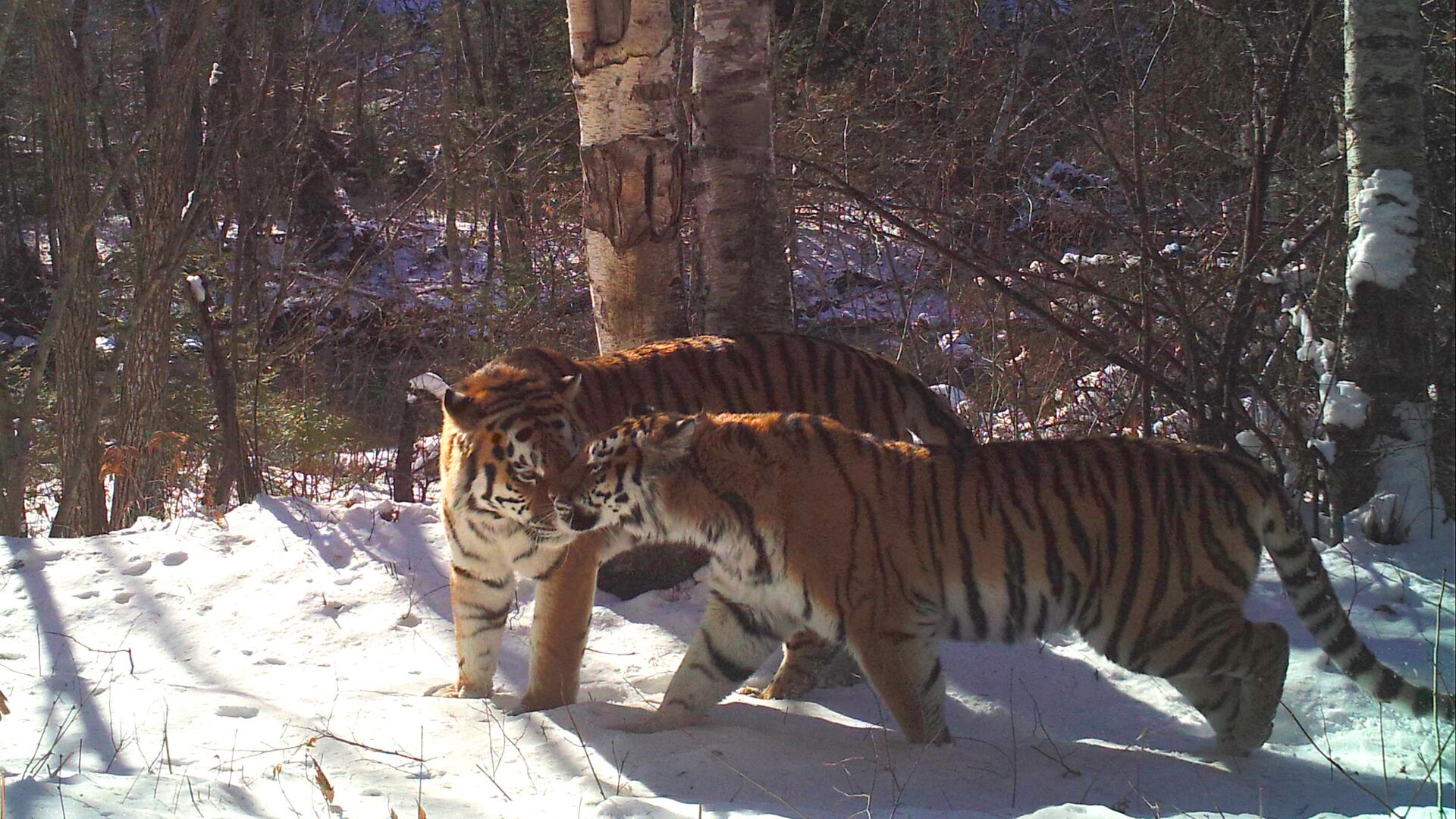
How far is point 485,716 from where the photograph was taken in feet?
12.8

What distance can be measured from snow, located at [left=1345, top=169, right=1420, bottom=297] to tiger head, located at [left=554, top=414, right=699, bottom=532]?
319 cm

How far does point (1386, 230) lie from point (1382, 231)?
0.6 inches

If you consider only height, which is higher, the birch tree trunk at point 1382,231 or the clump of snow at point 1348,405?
the birch tree trunk at point 1382,231

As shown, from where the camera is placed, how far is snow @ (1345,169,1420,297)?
5.07m

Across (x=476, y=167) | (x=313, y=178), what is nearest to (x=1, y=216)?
(x=313, y=178)

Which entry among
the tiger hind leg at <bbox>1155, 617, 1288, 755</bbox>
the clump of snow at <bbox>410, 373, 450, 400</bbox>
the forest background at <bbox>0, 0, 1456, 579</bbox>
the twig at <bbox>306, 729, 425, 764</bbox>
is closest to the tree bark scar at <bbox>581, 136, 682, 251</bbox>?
the forest background at <bbox>0, 0, 1456, 579</bbox>

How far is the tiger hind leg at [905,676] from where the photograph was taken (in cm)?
374

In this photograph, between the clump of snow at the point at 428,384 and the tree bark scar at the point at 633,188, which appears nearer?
the tree bark scar at the point at 633,188

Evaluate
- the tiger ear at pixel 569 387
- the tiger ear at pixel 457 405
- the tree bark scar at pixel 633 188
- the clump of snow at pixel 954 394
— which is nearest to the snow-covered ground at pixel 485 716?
the tiger ear at pixel 457 405

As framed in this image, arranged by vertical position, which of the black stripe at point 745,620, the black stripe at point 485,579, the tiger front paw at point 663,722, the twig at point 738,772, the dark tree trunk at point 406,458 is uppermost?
the dark tree trunk at point 406,458

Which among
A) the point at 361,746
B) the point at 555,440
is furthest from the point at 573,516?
the point at 361,746

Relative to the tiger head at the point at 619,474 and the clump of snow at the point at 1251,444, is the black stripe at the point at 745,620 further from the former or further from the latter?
the clump of snow at the point at 1251,444

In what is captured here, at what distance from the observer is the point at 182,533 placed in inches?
225

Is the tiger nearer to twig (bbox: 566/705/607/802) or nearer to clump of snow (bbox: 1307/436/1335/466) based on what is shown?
twig (bbox: 566/705/607/802)
